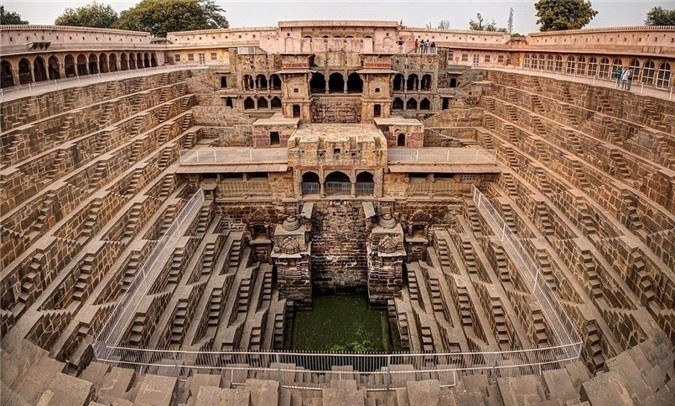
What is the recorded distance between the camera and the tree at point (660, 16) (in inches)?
1811

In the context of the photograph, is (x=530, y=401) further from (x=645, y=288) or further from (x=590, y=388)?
(x=645, y=288)

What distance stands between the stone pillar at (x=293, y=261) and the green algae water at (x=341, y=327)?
36.5 inches

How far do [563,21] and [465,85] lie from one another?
18593 millimetres

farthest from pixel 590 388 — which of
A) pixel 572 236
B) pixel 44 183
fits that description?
pixel 44 183

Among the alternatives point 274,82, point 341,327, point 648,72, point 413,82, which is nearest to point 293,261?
point 341,327

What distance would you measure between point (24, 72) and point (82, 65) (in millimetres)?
6151

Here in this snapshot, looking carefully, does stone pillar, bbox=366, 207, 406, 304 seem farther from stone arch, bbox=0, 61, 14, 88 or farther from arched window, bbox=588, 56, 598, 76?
stone arch, bbox=0, 61, 14, 88

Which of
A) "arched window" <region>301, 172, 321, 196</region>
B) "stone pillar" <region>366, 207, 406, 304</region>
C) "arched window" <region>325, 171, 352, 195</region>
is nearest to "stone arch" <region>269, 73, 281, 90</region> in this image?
"arched window" <region>301, 172, 321, 196</region>

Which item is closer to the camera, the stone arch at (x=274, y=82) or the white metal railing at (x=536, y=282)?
the white metal railing at (x=536, y=282)

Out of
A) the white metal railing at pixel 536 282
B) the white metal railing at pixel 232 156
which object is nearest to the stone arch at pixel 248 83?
the white metal railing at pixel 232 156

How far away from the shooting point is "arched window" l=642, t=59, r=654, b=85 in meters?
22.2

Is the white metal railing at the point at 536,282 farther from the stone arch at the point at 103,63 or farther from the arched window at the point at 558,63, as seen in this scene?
the stone arch at the point at 103,63

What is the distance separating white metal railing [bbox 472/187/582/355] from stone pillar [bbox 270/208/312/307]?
24.7ft

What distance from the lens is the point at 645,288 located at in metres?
10.5
